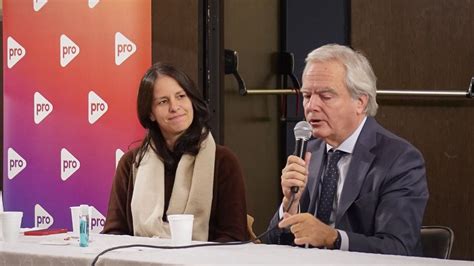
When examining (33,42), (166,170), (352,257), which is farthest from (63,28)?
(352,257)

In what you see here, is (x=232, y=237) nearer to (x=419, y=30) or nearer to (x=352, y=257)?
(x=352, y=257)

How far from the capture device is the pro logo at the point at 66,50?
468 cm

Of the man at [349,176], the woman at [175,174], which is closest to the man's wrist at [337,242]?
the man at [349,176]

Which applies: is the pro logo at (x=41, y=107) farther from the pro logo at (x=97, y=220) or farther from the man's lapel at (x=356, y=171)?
the man's lapel at (x=356, y=171)

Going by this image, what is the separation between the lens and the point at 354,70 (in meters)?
2.89

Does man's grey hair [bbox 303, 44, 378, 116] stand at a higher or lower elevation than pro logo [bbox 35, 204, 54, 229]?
higher

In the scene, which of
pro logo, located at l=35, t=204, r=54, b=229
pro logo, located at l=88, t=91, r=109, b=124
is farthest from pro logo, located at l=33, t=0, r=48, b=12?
pro logo, located at l=35, t=204, r=54, b=229

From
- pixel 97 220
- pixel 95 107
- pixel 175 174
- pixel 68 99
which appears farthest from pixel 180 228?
pixel 68 99

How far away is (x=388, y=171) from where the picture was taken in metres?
2.71

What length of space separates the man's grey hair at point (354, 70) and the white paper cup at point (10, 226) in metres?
1.04

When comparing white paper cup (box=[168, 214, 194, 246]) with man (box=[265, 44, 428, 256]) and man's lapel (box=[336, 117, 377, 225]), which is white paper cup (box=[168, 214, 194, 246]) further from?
man's lapel (box=[336, 117, 377, 225])

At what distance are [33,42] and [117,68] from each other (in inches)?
21.1

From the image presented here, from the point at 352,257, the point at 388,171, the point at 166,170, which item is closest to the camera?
the point at 352,257

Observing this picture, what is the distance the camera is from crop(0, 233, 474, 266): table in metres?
2.12
